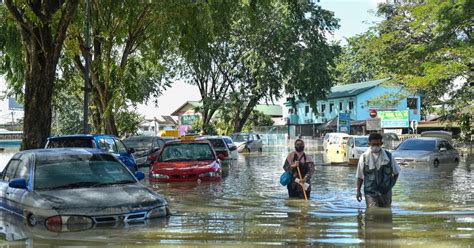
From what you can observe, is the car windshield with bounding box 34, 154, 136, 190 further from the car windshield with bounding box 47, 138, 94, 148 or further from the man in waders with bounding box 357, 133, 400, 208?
the car windshield with bounding box 47, 138, 94, 148

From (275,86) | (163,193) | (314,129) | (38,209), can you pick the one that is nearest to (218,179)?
(163,193)

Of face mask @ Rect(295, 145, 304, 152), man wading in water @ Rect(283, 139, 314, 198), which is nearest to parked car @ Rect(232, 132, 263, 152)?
man wading in water @ Rect(283, 139, 314, 198)

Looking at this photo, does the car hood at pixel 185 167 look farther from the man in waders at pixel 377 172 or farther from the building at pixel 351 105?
the building at pixel 351 105

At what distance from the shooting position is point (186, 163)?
16.1m

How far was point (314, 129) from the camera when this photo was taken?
249 feet

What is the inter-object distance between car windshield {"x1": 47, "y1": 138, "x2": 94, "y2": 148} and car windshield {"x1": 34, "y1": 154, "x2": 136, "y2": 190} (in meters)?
7.01

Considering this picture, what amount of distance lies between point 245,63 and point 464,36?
92.2ft

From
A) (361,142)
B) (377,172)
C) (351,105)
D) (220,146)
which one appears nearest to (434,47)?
(361,142)

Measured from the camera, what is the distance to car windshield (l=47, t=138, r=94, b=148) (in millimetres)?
16203

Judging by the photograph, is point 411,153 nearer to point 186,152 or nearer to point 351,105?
point 186,152

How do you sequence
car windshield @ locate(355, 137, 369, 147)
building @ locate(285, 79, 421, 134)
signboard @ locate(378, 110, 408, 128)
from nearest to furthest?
car windshield @ locate(355, 137, 369, 147) < signboard @ locate(378, 110, 408, 128) < building @ locate(285, 79, 421, 134)

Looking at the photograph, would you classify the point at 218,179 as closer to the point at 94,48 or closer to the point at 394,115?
the point at 94,48

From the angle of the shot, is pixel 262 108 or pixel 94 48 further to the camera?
pixel 262 108

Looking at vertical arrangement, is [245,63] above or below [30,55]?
above
